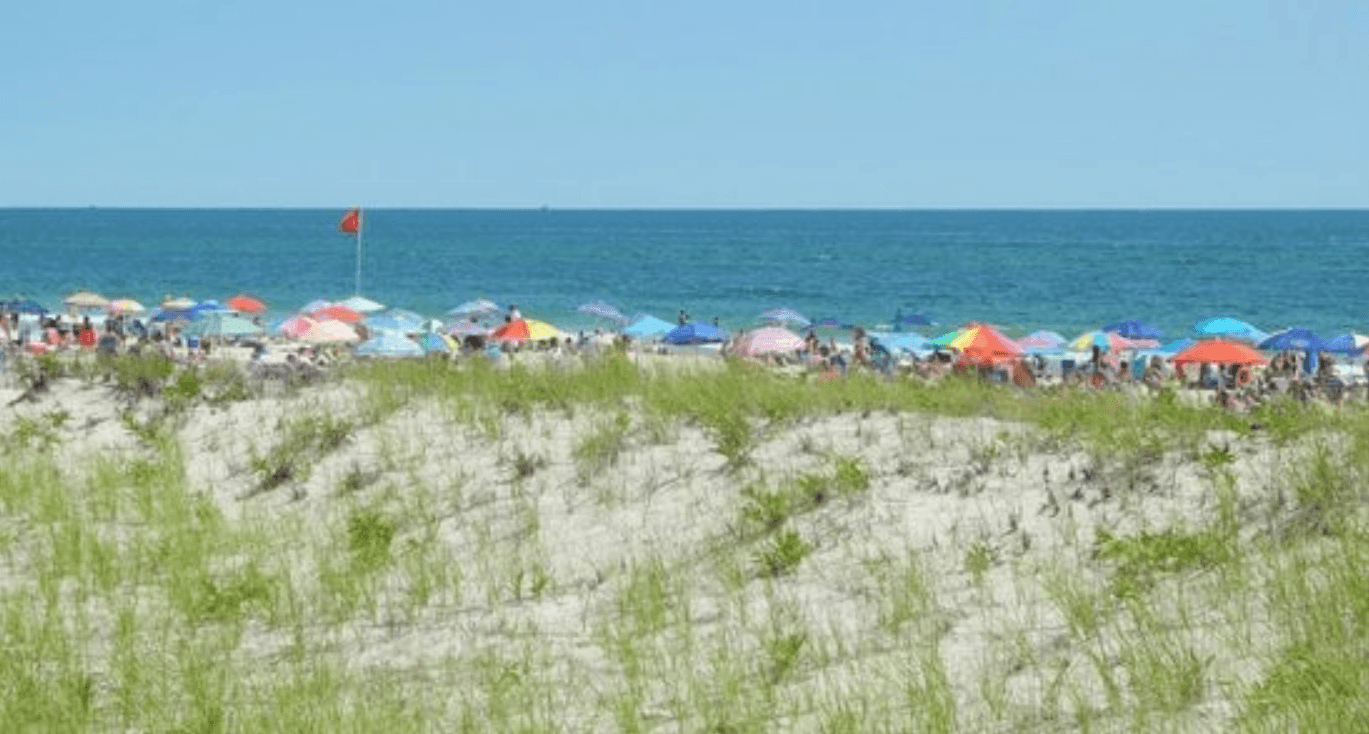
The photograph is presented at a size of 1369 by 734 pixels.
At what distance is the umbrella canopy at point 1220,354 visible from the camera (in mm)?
26344

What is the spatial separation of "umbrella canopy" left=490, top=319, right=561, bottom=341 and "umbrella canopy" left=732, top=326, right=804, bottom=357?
466 cm


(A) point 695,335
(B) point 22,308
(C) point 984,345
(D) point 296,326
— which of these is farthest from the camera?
(B) point 22,308

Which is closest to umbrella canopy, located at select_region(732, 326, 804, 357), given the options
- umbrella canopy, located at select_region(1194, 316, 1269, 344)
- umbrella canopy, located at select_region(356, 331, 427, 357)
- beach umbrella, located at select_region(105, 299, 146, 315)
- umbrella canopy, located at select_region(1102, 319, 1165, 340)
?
umbrella canopy, located at select_region(356, 331, 427, 357)

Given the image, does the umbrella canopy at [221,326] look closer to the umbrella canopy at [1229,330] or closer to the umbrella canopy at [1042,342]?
the umbrella canopy at [1042,342]

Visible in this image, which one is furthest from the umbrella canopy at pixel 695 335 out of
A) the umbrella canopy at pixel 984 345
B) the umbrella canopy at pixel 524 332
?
the umbrella canopy at pixel 984 345

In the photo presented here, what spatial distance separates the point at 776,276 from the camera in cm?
9256

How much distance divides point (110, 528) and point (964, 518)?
175 inches

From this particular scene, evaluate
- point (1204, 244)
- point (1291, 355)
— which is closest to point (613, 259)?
point (1204, 244)

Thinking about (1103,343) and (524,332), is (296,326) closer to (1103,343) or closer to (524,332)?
(524,332)

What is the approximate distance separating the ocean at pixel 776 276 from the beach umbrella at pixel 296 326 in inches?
803

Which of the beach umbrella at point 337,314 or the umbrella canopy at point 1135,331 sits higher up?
the umbrella canopy at point 1135,331

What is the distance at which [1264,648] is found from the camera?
5.89 metres

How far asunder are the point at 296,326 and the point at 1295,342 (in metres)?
18.0

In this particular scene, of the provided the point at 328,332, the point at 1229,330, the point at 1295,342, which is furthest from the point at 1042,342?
the point at 328,332
